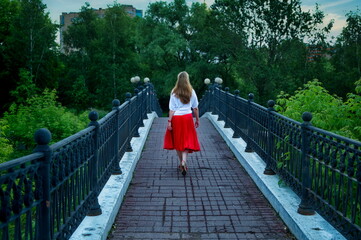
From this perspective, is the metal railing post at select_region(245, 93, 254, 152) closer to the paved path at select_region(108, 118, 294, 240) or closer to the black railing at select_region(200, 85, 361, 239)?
the black railing at select_region(200, 85, 361, 239)

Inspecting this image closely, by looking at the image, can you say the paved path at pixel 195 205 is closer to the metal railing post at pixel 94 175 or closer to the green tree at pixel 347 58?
the metal railing post at pixel 94 175

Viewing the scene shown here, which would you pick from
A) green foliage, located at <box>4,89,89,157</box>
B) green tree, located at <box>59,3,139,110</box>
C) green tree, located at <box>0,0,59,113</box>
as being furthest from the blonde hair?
green tree, located at <box>59,3,139,110</box>

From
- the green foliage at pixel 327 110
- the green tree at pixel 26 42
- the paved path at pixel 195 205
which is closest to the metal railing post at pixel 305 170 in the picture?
the paved path at pixel 195 205

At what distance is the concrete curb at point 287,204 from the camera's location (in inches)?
160

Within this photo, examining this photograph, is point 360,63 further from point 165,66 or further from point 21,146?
point 21,146

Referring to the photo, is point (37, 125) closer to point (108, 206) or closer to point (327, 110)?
point (108, 206)

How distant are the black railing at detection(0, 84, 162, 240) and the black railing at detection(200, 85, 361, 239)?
242 cm

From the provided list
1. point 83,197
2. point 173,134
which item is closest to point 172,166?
point 173,134

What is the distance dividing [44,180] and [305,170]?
3.05 m

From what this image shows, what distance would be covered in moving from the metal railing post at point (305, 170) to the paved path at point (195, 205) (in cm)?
35

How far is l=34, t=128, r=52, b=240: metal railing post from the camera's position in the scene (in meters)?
2.82

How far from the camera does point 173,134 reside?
284 inches

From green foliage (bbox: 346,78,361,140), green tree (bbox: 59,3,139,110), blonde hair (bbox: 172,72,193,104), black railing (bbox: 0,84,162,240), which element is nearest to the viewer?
black railing (bbox: 0,84,162,240)

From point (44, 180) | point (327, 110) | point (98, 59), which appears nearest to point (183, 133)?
point (327, 110)
